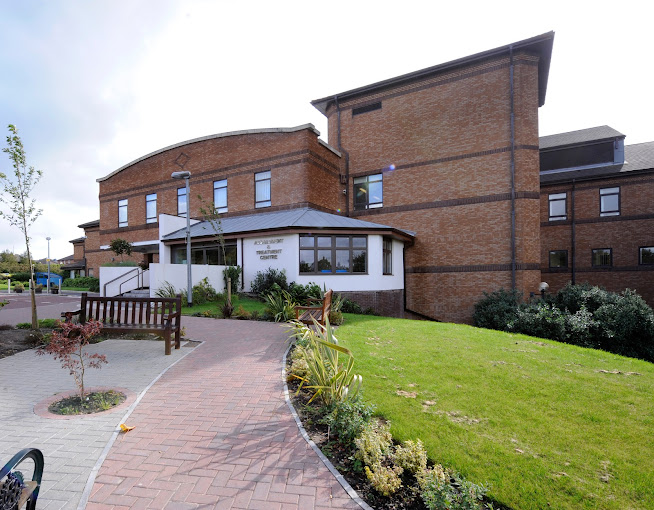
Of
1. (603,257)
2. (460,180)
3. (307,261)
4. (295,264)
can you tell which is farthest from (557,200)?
(295,264)

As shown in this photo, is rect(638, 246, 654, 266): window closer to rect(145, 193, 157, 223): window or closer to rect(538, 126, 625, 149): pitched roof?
rect(538, 126, 625, 149): pitched roof

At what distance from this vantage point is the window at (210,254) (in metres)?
17.8

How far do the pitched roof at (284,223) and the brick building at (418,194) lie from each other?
14cm

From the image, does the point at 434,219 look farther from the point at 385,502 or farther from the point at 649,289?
the point at 385,502

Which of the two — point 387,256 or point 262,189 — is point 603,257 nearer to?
point 387,256

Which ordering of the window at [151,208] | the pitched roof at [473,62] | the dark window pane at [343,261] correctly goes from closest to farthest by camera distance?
the dark window pane at [343,261]
the pitched roof at [473,62]
the window at [151,208]

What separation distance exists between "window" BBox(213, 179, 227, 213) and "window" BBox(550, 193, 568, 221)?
22.0 metres

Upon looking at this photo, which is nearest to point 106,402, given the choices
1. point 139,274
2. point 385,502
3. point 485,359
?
point 385,502

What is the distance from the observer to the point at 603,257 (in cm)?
2194

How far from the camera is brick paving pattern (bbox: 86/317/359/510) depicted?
267 centimetres

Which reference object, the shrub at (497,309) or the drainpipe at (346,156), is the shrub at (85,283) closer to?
the drainpipe at (346,156)

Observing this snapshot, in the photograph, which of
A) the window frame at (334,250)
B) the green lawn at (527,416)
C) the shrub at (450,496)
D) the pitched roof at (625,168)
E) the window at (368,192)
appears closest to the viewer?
the shrub at (450,496)

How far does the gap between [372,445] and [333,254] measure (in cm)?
1267

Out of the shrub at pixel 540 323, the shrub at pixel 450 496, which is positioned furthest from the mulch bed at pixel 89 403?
the shrub at pixel 540 323
